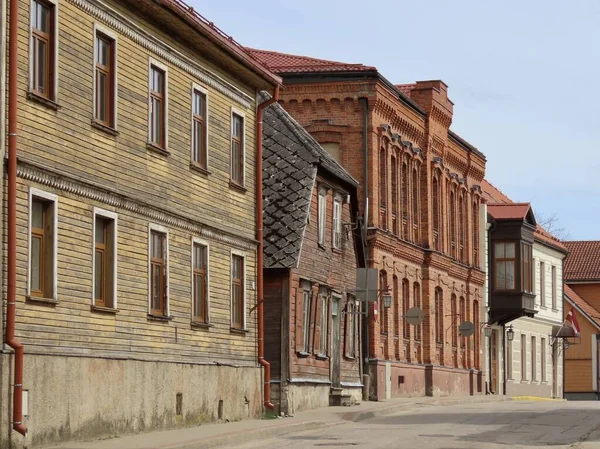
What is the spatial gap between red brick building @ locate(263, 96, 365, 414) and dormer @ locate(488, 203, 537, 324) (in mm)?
22687

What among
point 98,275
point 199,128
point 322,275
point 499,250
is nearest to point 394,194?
point 322,275

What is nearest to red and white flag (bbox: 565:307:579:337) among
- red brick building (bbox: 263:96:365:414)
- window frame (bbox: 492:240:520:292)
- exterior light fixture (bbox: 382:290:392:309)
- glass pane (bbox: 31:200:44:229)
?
window frame (bbox: 492:240:520:292)

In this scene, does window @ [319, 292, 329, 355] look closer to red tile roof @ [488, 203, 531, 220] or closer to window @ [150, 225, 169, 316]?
window @ [150, 225, 169, 316]

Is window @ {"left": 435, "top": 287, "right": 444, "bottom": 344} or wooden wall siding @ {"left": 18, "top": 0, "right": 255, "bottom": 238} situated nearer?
wooden wall siding @ {"left": 18, "top": 0, "right": 255, "bottom": 238}

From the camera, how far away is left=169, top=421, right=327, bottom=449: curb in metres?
22.2

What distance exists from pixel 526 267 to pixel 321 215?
27766 millimetres

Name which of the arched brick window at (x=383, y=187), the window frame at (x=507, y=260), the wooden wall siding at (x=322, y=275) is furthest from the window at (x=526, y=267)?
the wooden wall siding at (x=322, y=275)

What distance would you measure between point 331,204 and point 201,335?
10996 mm

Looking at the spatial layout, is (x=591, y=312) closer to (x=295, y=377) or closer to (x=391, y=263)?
(x=391, y=263)

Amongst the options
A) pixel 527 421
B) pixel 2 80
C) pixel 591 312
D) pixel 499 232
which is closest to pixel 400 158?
pixel 499 232

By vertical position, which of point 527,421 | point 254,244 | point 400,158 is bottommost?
point 527,421

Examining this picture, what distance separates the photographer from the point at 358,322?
138ft

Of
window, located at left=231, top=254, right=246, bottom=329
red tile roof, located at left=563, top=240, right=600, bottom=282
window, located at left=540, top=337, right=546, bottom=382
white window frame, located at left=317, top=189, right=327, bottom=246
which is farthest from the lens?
red tile roof, located at left=563, top=240, right=600, bottom=282

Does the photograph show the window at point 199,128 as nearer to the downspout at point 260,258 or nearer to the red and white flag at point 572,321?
the downspout at point 260,258
